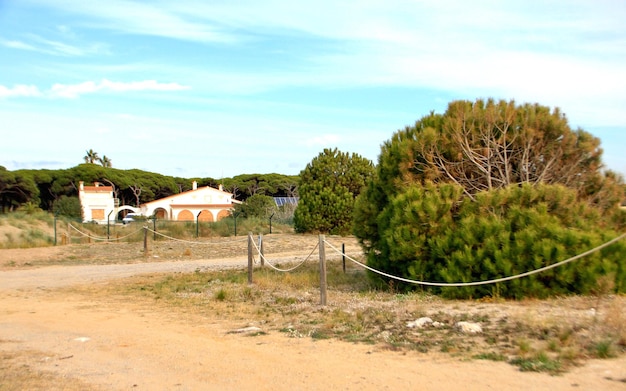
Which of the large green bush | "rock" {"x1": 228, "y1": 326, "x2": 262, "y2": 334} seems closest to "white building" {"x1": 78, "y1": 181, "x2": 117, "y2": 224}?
the large green bush

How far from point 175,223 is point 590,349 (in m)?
32.8

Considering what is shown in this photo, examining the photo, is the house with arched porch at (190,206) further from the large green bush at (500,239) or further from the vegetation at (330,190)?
the large green bush at (500,239)

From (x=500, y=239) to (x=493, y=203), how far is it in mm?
929

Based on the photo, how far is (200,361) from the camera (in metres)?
7.28

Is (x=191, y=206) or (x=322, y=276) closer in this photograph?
(x=322, y=276)

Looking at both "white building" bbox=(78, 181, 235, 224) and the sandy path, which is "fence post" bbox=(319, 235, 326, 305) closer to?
the sandy path

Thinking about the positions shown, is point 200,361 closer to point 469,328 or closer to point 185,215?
point 469,328

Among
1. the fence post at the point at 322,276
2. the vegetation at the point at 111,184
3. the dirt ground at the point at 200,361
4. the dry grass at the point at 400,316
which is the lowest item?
the dirt ground at the point at 200,361

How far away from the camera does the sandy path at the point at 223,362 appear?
598 centimetres

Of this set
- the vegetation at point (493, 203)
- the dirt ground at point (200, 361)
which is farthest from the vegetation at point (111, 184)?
the dirt ground at point (200, 361)

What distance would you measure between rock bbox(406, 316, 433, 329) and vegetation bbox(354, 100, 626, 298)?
2.41 metres

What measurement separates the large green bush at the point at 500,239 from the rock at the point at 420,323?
2403 millimetres

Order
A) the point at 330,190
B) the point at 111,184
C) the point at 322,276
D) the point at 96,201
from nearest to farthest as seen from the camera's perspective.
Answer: the point at 322,276 < the point at 330,190 < the point at 96,201 < the point at 111,184

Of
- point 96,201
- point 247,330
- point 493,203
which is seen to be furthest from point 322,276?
point 96,201
